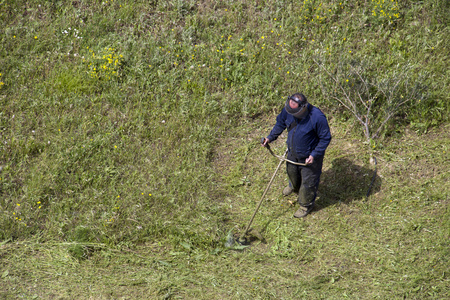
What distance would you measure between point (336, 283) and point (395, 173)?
7.38 feet

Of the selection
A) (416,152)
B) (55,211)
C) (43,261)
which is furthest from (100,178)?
(416,152)

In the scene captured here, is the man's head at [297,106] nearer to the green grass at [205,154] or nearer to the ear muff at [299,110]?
the ear muff at [299,110]

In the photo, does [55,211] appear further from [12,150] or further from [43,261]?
[12,150]

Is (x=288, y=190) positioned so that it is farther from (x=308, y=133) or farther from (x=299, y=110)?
(x=299, y=110)

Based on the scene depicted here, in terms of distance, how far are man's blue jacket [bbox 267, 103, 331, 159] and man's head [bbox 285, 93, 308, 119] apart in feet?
0.43

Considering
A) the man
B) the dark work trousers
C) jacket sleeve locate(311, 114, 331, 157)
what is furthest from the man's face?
the dark work trousers

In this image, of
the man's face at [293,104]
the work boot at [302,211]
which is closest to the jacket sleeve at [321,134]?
the man's face at [293,104]

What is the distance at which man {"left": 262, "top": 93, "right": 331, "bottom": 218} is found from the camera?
4871mm

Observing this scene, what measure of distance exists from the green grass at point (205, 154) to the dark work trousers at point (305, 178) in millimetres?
385

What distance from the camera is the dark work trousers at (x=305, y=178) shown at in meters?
5.35

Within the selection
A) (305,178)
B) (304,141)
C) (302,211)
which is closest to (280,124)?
(304,141)

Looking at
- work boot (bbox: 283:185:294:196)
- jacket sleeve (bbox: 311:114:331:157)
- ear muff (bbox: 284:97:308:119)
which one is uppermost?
ear muff (bbox: 284:97:308:119)

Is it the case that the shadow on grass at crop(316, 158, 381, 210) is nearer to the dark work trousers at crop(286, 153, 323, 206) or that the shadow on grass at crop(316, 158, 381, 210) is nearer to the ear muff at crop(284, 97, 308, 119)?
the dark work trousers at crop(286, 153, 323, 206)

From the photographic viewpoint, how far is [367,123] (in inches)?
261
